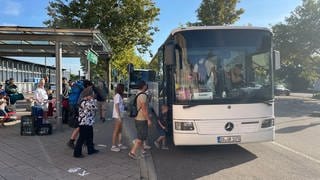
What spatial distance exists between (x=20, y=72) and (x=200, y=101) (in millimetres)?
37438

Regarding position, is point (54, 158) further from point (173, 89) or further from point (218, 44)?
point (218, 44)

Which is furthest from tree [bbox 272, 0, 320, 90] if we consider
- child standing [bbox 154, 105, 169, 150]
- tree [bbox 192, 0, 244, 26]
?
child standing [bbox 154, 105, 169, 150]

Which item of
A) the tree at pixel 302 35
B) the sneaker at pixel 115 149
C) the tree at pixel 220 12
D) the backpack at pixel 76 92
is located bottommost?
the sneaker at pixel 115 149

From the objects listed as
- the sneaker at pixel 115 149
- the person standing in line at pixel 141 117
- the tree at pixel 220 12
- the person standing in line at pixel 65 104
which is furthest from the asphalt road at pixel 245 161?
the tree at pixel 220 12

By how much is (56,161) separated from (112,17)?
20.7 metres

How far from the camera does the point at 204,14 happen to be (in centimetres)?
4156

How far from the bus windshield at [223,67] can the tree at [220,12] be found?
32.2m

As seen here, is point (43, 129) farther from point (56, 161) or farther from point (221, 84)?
point (221, 84)

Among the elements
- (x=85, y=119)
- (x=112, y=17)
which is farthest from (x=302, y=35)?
(x=85, y=119)

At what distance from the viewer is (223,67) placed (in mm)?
8914

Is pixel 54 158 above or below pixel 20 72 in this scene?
below

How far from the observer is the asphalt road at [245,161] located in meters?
7.46

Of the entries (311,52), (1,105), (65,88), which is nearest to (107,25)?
(65,88)

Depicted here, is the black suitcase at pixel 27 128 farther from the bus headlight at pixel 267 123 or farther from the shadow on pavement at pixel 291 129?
the shadow on pavement at pixel 291 129
